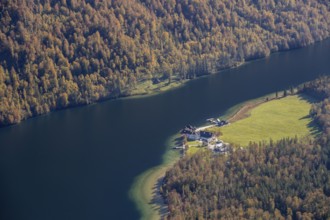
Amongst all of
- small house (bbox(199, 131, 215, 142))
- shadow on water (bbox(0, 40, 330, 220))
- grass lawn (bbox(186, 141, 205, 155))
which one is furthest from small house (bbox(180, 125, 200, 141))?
shadow on water (bbox(0, 40, 330, 220))

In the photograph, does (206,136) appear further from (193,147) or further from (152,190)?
(152,190)

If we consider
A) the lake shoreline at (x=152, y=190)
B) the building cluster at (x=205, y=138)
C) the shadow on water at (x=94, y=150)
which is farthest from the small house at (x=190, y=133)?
the lake shoreline at (x=152, y=190)

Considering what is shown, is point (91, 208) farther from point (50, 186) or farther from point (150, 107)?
point (150, 107)

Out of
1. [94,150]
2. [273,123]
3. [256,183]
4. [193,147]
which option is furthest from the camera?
[273,123]

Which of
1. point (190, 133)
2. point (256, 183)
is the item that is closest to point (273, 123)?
point (190, 133)

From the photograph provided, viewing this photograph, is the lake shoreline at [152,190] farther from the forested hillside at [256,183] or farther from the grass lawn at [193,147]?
the grass lawn at [193,147]

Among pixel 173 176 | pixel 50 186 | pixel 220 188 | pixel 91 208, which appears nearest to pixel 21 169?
pixel 50 186
